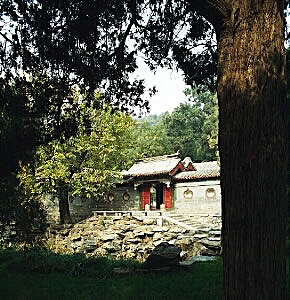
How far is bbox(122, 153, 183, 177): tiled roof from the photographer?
23547 mm

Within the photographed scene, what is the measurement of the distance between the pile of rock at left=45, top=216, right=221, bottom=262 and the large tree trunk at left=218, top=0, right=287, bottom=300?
30.9 ft

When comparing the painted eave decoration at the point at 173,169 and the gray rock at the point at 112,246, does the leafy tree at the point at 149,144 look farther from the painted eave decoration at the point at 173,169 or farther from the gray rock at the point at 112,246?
the gray rock at the point at 112,246

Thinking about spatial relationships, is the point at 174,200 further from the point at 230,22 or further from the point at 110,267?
the point at 230,22

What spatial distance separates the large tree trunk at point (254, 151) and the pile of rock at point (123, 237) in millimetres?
9433

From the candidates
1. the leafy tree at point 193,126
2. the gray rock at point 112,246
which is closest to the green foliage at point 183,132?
the leafy tree at point 193,126

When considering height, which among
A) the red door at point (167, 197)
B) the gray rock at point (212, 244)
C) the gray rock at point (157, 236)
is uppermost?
the red door at point (167, 197)

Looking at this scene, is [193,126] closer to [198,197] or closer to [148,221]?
[198,197]

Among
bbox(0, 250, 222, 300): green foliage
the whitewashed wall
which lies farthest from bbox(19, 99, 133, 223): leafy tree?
bbox(0, 250, 222, 300): green foliage

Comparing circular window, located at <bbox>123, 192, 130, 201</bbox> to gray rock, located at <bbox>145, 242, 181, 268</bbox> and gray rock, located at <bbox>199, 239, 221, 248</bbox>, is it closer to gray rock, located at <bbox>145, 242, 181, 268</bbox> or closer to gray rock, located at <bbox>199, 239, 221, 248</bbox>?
gray rock, located at <bbox>199, 239, 221, 248</bbox>

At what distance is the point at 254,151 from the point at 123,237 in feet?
51.3

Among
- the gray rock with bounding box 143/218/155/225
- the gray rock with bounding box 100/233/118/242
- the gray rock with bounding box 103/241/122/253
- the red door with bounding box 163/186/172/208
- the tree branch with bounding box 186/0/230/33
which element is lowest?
the gray rock with bounding box 103/241/122/253

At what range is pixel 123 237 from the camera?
17.5 metres

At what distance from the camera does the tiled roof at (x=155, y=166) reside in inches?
927

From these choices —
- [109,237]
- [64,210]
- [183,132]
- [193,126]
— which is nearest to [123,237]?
[109,237]
